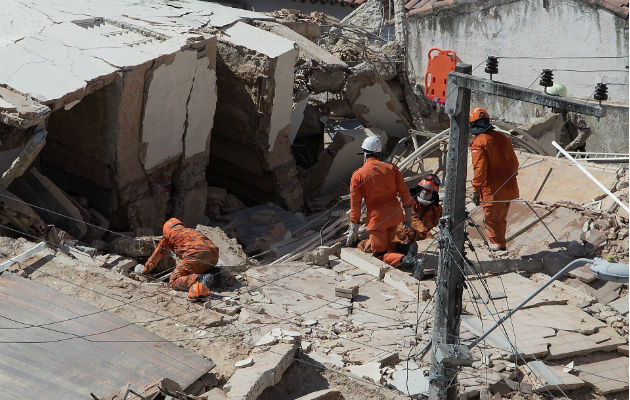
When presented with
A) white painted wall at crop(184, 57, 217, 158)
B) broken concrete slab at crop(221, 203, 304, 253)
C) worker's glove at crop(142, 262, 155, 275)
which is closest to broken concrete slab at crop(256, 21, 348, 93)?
white painted wall at crop(184, 57, 217, 158)

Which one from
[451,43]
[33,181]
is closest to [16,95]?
[33,181]

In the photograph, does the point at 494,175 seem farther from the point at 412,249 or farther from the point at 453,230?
the point at 453,230

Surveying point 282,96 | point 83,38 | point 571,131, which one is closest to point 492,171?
point 282,96

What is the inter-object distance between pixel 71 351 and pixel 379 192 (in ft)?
14.4

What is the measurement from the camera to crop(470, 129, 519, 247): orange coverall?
1060 cm

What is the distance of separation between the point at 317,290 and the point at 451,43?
11306 mm

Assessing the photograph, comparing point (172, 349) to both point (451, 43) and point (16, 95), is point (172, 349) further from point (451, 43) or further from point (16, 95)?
point (451, 43)

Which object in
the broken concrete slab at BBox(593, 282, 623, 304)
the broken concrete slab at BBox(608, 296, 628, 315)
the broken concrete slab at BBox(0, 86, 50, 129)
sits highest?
the broken concrete slab at BBox(0, 86, 50, 129)

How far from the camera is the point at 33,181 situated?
36.2ft

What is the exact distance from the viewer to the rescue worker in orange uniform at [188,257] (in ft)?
31.3

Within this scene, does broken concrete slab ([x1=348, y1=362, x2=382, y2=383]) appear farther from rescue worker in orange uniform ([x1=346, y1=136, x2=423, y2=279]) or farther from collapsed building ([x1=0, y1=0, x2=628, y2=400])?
rescue worker in orange uniform ([x1=346, y1=136, x2=423, y2=279])

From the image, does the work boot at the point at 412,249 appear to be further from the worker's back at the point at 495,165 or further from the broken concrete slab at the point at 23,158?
the broken concrete slab at the point at 23,158

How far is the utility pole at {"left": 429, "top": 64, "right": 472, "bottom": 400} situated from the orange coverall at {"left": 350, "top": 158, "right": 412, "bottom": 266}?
11.0 feet

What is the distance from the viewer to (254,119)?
13.2m
